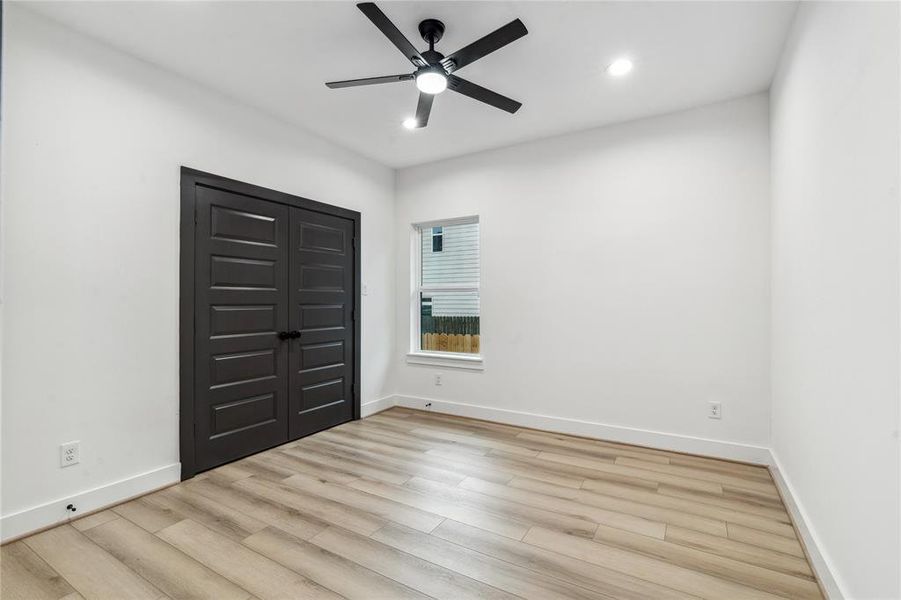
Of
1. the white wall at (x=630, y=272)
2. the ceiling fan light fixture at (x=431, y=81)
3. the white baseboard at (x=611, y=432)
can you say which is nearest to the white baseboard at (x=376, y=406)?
the white baseboard at (x=611, y=432)

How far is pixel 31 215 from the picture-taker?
86.5 inches

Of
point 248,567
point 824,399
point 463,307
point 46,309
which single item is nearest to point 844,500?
point 824,399

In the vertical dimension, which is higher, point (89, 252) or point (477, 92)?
point (477, 92)

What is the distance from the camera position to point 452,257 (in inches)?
184

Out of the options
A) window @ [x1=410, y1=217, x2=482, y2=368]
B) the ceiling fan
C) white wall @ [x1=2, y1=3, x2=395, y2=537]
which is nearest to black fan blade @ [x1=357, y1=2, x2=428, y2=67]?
the ceiling fan

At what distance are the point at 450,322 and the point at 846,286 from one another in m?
3.51

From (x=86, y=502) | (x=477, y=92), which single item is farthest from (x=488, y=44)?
(x=86, y=502)

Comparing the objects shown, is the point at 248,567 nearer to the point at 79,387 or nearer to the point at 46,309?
the point at 79,387

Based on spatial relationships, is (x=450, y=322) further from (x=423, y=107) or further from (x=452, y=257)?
(x=423, y=107)

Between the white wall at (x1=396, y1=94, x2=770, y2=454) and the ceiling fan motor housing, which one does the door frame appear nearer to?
the ceiling fan motor housing

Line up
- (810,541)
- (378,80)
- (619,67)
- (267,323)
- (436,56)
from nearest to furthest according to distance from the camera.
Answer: (810,541) → (436,56) → (378,80) → (619,67) → (267,323)

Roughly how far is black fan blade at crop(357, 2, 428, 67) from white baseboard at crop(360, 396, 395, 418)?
335 centimetres

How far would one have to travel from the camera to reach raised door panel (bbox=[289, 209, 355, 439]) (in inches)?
145

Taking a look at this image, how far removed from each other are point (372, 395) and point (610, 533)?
294 cm
